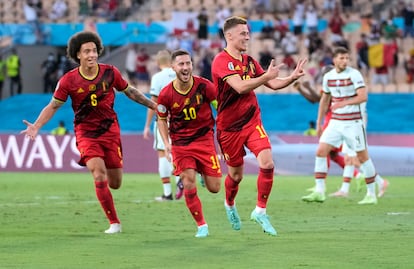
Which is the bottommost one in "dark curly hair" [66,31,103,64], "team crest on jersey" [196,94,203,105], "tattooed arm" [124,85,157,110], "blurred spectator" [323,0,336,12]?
"blurred spectator" [323,0,336,12]

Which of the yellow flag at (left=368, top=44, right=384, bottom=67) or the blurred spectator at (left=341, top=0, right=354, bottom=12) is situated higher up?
the blurred spectator at (left=341, top=0, right=354, bottom=12)

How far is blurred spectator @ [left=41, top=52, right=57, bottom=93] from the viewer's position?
133ft

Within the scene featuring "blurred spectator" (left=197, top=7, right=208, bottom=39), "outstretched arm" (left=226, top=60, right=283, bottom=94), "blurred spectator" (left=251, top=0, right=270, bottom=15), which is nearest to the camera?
"outstretched arm" (left=226, top=60, right=283, bottom=94)

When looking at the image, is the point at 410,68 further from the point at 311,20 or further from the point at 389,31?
the point at 311,20

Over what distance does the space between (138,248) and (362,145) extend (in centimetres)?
781

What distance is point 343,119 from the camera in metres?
18.8

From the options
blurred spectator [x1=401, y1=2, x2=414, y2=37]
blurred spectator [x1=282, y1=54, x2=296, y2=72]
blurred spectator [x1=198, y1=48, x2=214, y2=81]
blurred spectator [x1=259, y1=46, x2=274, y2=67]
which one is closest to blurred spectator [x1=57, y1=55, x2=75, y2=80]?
blurred spectator [x1=198, y1=48, x2=214, y2=81]

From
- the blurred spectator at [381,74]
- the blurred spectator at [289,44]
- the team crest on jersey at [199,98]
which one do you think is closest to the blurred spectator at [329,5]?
the blurred spectator at [289,44]

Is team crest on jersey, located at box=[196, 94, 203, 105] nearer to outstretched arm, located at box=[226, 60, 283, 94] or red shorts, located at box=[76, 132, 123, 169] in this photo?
outstretched arm, located at box=[226, 60, 283, 94]

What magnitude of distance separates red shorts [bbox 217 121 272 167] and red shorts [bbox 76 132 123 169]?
1292 mm

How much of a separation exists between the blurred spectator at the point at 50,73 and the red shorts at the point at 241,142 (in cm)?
2772

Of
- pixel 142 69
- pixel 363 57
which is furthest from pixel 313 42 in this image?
pixel 142 69

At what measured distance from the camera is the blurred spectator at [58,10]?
44044 millimetres

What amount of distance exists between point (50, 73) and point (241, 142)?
2822cm
